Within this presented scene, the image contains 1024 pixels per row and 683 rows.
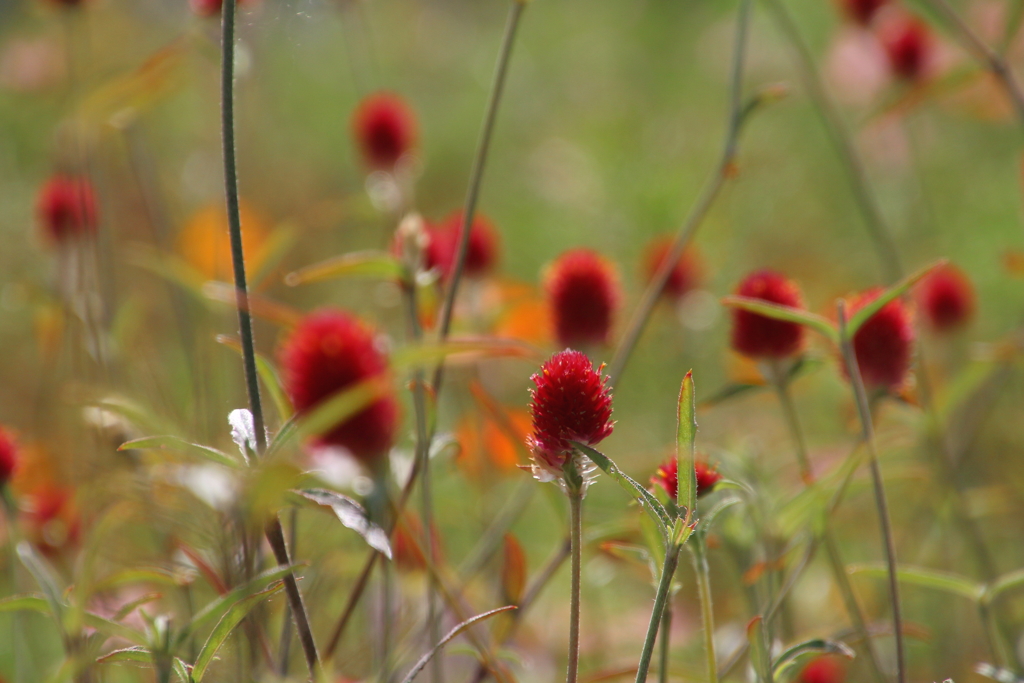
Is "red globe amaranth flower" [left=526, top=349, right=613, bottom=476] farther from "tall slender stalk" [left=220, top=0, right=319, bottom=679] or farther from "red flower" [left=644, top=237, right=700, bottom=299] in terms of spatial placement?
"red flower" [left=644, top=237, right=700, bottom=299]

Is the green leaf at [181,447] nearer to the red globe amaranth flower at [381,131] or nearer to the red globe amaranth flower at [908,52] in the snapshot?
the red globe amaranth flower at [381,131]

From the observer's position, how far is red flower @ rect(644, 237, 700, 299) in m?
1.51

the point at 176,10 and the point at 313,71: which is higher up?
the point at 313,71

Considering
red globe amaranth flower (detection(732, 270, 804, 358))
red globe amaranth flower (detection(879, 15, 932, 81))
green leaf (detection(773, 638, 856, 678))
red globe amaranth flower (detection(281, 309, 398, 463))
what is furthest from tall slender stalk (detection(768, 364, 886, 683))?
red globe amaranth flower (detection(879, 15, 932, 81))

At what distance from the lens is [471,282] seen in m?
1.28

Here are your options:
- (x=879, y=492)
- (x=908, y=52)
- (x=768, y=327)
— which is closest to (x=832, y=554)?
(x=879, y=492)

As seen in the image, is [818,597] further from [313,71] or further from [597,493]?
[313,71]

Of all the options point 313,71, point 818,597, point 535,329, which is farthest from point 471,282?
point 313,71

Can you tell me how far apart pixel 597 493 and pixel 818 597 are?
0.69 meters

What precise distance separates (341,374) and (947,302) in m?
1.08

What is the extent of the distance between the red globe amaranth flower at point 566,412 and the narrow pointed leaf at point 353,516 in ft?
0.39

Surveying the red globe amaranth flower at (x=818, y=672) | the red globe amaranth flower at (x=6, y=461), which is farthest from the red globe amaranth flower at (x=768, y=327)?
the red globe amaranth flower at (x=6, y=461)

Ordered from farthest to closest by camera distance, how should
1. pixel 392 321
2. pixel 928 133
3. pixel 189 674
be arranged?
1. pixel 928 133
2. pixel 392 321
3. pixel 189 674

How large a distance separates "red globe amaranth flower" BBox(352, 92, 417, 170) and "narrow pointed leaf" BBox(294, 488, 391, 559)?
94cm
